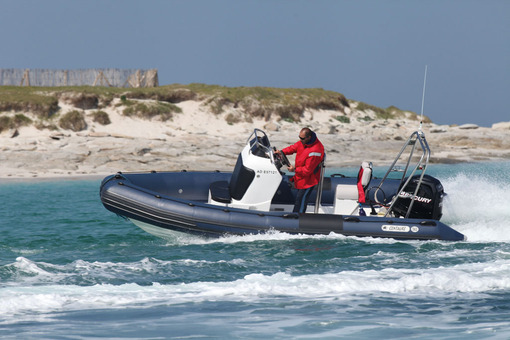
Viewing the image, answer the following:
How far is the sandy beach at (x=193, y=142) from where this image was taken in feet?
60.7

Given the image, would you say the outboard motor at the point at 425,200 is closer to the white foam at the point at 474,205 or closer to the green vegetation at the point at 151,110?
the white foam at the point at 474,205

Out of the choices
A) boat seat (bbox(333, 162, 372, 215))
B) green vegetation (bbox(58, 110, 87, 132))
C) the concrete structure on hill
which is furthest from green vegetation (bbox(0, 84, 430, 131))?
boat seat (bbox(333, 162, 372, 215))

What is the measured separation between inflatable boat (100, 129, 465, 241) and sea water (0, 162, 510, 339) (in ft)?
→ 0.47

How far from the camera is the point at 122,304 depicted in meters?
5.55

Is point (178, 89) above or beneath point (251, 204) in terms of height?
above

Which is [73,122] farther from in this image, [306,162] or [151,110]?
[306,162]

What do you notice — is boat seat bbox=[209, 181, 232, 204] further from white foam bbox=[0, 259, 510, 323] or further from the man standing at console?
white foam bbox=[0, 259, 510, 323]

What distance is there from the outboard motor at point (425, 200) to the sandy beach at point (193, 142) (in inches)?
420

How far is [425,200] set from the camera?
8.23m

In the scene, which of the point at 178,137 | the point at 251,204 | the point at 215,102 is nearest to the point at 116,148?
the point at 178,137

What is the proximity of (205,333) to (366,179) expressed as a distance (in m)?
4.03

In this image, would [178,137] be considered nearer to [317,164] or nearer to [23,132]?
[23,132]

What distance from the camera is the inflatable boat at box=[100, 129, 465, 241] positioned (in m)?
7.84

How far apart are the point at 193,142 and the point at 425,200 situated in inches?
531
